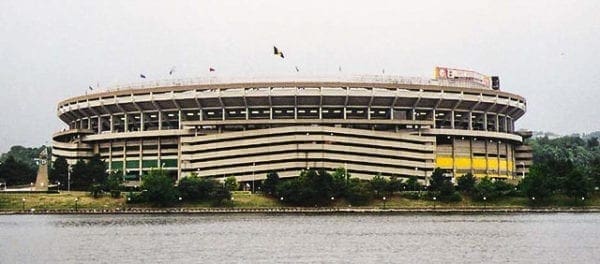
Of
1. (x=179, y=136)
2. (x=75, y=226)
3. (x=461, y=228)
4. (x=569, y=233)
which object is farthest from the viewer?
(x=179, y=136)

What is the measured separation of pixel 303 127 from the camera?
157 metres

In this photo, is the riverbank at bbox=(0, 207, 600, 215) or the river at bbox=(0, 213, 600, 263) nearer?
the river at bbox=(0, 213, 600, 263)

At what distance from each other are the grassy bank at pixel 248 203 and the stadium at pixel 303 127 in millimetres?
22206

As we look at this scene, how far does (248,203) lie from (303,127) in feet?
91.6

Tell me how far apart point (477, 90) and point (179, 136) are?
5846cm

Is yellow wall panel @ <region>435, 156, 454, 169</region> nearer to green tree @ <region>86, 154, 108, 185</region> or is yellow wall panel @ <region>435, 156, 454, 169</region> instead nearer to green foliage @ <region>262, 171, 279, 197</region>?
green foliage @ <region>262, 171, 279, 197</region>

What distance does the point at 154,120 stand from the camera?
17512 centimetres

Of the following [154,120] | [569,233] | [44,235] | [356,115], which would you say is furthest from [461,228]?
[154,120]

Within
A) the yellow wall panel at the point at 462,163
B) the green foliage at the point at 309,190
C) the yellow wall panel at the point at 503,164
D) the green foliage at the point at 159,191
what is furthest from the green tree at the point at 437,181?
the green foliage at the point at 159,191

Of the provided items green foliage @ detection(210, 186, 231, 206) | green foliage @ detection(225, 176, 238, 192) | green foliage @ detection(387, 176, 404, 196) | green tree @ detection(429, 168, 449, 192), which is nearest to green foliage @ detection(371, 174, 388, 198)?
green foliage @ detection(387, 176, 404, 196)

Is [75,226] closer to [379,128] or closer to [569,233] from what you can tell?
[569,233]

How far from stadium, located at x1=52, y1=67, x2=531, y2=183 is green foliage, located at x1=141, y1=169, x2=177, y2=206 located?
28.7 m

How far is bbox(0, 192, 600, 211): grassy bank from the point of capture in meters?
132

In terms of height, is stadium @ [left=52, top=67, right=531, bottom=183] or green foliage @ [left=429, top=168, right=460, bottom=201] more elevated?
stadium @ [left=52, top=67, right=531, bottom=183]
